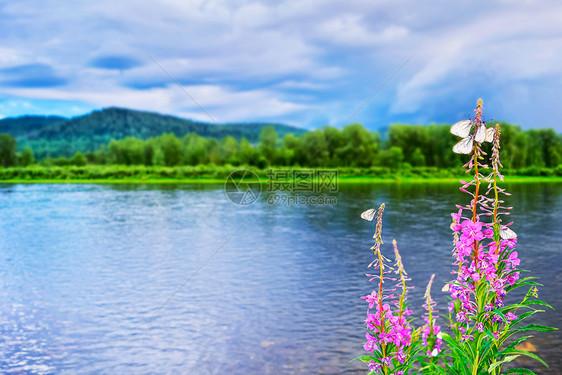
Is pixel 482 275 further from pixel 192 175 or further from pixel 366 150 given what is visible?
pixel 366 150

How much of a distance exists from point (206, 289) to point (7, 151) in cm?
13955

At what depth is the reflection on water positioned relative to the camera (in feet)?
38.2

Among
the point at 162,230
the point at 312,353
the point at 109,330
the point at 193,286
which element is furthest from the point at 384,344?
the point at 162,230

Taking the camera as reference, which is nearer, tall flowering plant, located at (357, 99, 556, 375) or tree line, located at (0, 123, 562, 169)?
tall flowering plant, located at (357, 99, 556, 375)

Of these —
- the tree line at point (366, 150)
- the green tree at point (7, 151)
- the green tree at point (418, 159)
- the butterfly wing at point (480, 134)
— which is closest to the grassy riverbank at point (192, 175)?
the tree line at point (366, 150)

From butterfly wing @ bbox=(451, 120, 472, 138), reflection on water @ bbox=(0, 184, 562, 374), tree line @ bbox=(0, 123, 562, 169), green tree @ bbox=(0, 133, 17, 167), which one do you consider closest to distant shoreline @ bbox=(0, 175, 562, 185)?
tree line @ bbox=(0, 123, 562, 169)

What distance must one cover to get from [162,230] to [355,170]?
7255 cm

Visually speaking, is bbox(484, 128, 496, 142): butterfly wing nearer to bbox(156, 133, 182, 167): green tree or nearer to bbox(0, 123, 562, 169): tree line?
bbox(0, 123, 562, 169): tree line

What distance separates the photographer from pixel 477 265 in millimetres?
5141

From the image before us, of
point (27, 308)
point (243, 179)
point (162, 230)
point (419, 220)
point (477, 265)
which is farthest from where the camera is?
point (243, 179)

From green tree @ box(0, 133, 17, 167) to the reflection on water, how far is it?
112024 millimetres

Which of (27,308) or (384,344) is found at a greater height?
(384,344)

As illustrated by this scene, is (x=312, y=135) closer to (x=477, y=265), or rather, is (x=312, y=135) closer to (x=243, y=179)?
(x=243, y=179)

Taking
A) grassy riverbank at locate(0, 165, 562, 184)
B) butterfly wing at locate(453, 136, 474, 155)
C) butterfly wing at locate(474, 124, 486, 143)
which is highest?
butterfly wing at locate(474, 124, 486, 143)
